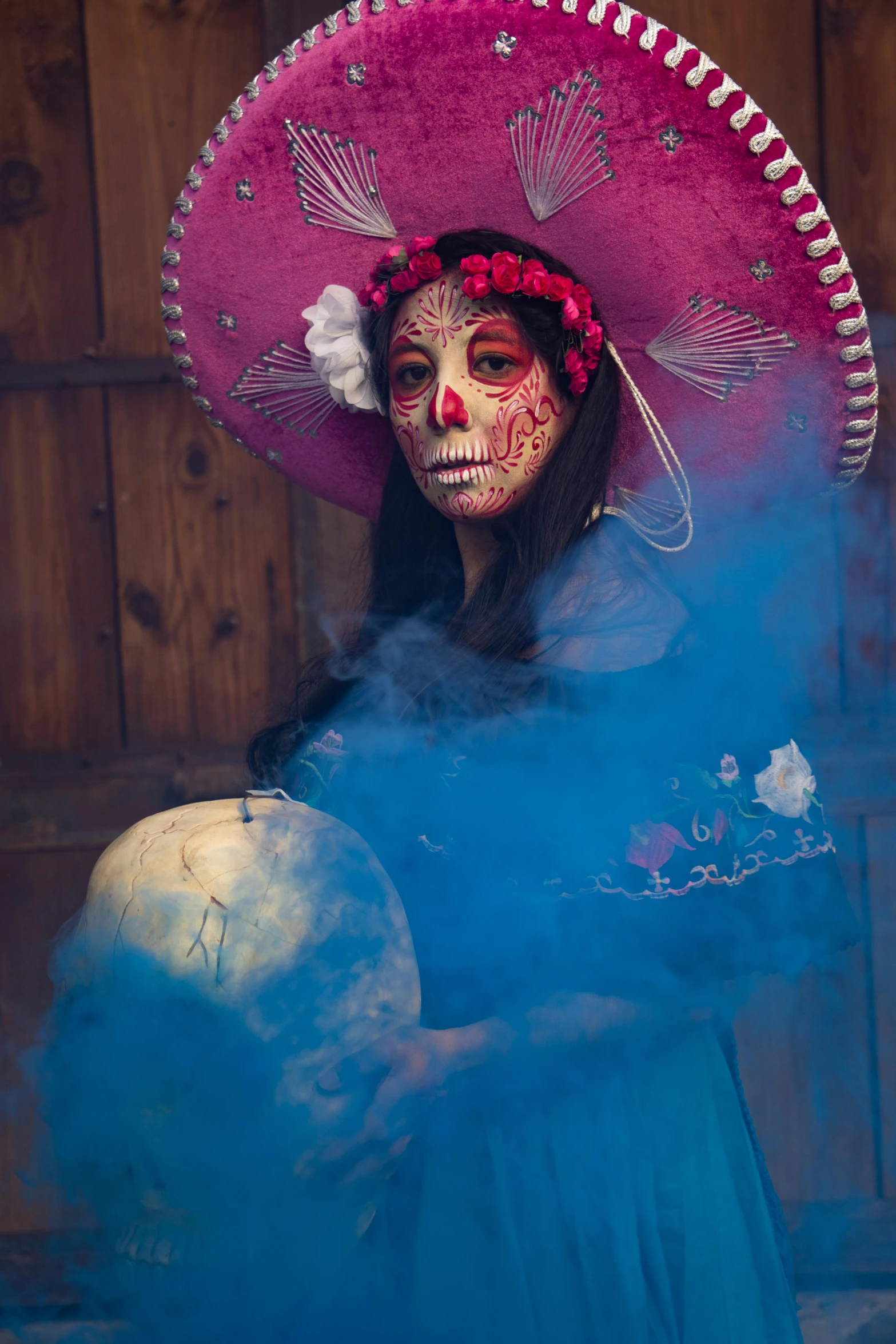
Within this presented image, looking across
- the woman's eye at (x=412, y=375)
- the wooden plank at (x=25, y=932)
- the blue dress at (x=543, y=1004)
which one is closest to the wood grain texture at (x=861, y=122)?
the woman's eye at (x=412, y=375)

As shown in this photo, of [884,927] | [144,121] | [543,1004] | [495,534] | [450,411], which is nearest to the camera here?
[543,1004]

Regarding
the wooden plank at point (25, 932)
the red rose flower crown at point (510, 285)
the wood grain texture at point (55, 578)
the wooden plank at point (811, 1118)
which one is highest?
the red rose flower crown at point (510, 285)

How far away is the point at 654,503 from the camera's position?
135 centimetres

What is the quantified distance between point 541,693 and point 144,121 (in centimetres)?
170

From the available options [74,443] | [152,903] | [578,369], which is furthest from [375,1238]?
[74,443]

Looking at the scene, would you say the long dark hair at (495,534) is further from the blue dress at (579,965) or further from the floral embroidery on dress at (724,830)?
the floral embroidery on dress at (724,830)

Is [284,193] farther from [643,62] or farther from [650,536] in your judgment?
[650,536]

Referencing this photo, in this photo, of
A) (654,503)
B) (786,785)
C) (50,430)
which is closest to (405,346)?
(654,503)

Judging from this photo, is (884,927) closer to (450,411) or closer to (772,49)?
(450,411)

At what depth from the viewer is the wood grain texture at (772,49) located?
6.89ft

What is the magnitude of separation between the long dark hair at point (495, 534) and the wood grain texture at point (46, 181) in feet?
3.91

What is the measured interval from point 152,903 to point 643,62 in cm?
89

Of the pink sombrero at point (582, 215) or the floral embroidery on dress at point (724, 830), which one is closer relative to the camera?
the floral embroidery on dress at point (724, 830)

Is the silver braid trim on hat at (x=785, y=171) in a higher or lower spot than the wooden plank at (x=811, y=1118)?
higher
